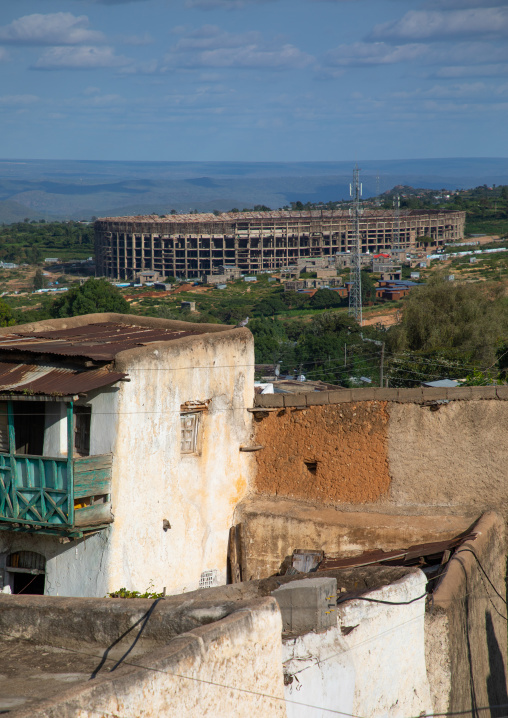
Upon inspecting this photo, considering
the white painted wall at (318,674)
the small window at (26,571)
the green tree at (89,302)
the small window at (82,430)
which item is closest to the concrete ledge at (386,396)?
the small window at (82,430)

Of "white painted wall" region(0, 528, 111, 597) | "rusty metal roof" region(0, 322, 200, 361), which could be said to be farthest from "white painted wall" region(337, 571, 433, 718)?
"rusty metal roof" region(0, 322, 200, 361)

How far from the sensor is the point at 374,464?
40.1 feet

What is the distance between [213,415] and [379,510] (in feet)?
9.23

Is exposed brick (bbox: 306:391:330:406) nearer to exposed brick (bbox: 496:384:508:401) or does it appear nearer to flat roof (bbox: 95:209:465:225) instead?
exposed brick (bbox: 496:384:508:401)

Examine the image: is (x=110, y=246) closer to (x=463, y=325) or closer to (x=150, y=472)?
(x=463, y=325)

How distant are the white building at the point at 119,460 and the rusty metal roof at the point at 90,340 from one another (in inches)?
1.5

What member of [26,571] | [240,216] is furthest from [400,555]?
[240,216]

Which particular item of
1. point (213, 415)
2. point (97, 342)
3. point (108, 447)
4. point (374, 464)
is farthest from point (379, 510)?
point (97, 342)

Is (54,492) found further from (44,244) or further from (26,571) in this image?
(44,244)

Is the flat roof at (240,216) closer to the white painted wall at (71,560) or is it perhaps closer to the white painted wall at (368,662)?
the white painted wall at (71,560)

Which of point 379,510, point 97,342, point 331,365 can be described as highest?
point 97,342

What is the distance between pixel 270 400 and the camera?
1291 centimetres

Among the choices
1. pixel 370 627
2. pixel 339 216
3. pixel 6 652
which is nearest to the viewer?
pixel 6 652

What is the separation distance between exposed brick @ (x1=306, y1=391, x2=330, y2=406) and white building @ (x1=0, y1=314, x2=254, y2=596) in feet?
3.43
